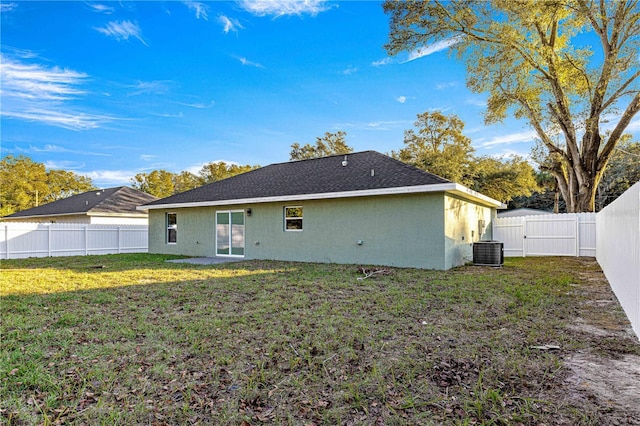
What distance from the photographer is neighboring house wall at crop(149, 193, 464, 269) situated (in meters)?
9.50

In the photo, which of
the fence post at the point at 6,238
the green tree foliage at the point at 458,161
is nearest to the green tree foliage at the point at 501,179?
the green tree foliage at the point at 458,161

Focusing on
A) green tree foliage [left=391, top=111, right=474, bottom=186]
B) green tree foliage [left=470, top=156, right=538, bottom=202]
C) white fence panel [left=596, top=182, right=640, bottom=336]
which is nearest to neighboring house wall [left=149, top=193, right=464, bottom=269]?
white fence panel [left=596, top=182, right=640, bottom=336]

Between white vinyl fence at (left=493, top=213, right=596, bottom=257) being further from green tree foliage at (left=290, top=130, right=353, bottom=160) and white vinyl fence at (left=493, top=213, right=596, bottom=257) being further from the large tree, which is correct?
green tree foliage at (left=290, top=130, right=353, bottom=160)

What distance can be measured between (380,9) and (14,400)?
16279mm

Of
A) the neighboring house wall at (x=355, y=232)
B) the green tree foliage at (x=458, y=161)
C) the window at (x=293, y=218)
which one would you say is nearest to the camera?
the neighboring house wall at (x=355, y=232)

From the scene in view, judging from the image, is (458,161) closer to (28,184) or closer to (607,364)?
(607,364)

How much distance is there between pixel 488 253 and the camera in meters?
10.6

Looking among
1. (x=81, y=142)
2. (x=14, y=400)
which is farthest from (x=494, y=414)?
(x=81, y=142)

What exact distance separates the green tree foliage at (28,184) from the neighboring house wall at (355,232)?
27920 millimetres

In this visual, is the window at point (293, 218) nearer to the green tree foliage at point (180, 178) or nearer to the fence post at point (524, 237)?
the fence post at point (524, 237)

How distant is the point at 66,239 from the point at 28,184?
2240cm

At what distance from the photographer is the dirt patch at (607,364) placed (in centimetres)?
245

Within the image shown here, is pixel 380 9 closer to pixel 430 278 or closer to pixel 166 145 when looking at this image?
pixel 430 278

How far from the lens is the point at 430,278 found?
7.89 m
